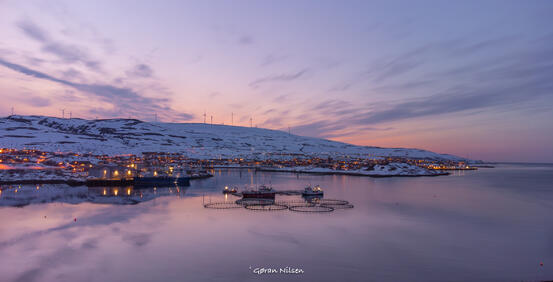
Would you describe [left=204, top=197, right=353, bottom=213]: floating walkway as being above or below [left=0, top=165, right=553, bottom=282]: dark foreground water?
above

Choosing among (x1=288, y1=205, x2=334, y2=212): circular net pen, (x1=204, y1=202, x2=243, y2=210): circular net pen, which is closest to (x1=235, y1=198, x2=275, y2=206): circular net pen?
(x1=204, y1=202, x2=243, y2=210): circular net pen

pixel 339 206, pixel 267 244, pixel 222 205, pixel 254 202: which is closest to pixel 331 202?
pixel 339 206

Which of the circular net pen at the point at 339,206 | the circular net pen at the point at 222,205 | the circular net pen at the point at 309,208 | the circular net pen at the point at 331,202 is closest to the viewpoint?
the circular net pen at the point at 309,208

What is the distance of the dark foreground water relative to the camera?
22.1 m

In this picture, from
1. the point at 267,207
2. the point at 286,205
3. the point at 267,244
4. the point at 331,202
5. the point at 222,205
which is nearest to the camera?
the point at 267,244

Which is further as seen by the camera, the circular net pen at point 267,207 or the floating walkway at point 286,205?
the floating walkway at point 286,205

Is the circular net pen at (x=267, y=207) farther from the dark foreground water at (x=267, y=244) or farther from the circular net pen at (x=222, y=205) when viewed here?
the dark foreground water at (x=267, y=244)

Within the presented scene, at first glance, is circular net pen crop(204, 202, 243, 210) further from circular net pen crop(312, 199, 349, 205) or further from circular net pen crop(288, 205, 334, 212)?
circular net pen crop(312, 199, 349, 205)

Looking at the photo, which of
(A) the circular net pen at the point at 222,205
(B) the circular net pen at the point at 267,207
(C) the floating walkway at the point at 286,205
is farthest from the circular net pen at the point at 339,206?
(A) the circular net pen at the point at 222,205

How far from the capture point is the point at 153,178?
93250 mm

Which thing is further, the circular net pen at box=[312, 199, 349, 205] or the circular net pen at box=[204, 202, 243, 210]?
the circular net pen at box=[312, 199, 349, 205]

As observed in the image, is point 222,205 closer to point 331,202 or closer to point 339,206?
point 339,206

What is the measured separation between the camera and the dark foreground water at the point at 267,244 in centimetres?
2214

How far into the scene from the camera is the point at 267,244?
29.1m
